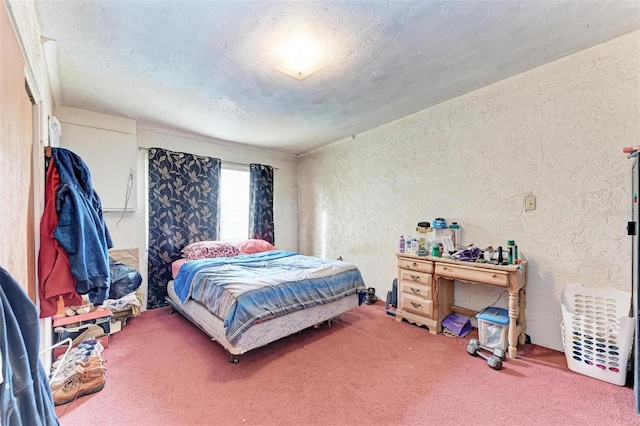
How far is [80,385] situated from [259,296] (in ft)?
4.09

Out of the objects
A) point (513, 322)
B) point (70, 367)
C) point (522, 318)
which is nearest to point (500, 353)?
point (513, 322)

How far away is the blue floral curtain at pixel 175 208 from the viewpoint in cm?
347

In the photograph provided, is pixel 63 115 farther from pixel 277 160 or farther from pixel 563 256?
pixel 563 256

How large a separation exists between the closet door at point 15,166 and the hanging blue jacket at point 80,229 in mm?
133

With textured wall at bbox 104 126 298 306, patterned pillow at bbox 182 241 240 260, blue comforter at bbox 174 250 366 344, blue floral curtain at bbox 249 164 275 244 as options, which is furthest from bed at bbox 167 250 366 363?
blue floral curtain at bbox 249 164 275 244

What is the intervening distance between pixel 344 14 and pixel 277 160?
3.36 metres

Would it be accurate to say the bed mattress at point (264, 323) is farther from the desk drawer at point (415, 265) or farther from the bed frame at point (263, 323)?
the desk drawer at point (415, 265)

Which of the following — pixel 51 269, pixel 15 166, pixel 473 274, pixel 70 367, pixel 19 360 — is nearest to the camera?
pixel 19 360

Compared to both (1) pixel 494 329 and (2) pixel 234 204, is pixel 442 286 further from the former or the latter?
(2) pixel 234 204

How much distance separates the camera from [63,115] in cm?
A: 287

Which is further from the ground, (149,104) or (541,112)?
(149,104)

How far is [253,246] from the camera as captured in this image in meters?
3.94

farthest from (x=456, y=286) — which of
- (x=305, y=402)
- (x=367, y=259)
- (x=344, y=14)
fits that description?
(x=344, y=14)

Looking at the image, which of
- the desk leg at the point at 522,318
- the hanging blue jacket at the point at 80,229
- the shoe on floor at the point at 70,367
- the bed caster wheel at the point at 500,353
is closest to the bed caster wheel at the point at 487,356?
the bed caster wheel at the point at 500,353
